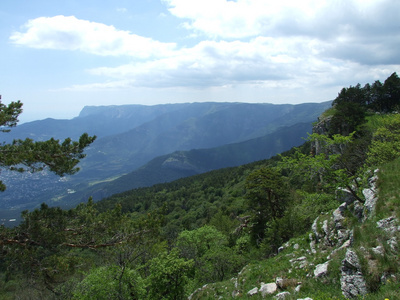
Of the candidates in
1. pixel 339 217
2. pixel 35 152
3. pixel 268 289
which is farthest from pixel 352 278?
pixel 35 152

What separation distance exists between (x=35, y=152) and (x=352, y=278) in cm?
1374

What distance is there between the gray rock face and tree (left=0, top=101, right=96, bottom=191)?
12723 mm

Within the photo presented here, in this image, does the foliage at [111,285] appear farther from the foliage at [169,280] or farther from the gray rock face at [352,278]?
the gray rock face at [352,278]

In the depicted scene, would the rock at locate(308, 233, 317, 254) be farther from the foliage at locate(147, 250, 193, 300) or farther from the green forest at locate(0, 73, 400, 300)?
the foliage at locate(147, 250, 193, 300)

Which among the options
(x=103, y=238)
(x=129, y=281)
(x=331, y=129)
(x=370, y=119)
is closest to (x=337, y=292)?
(x=103, y=238)

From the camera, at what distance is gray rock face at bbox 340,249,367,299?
23.0ft

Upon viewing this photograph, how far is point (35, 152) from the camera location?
11508mm

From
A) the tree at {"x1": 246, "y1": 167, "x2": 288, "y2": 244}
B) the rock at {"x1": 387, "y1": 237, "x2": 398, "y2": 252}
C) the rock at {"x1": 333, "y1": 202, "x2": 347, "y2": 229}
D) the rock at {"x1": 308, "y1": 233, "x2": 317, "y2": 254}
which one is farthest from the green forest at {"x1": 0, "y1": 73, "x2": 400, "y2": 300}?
the tree at {"x1": 246, "y1": 167, "x2": 288, "y2": 244}

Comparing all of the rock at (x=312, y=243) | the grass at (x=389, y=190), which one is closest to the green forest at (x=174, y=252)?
the grass at (x=389, y=190)

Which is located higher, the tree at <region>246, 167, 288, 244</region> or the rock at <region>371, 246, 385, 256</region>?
the rock at <region>371, 246, 385, 256</region>

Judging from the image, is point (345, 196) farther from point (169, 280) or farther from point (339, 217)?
point (169, 280)

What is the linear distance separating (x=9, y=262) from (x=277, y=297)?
462 inches

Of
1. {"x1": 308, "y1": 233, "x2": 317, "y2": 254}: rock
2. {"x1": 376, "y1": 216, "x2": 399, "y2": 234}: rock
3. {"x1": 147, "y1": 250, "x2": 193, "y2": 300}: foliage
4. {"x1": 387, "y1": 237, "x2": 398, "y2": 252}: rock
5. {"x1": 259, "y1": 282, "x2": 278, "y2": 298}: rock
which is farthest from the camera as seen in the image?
{"x1": 147, "y1": 250, "x2": 193, "y2": 300}: foliage

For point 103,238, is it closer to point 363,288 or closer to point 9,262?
point 9,262
